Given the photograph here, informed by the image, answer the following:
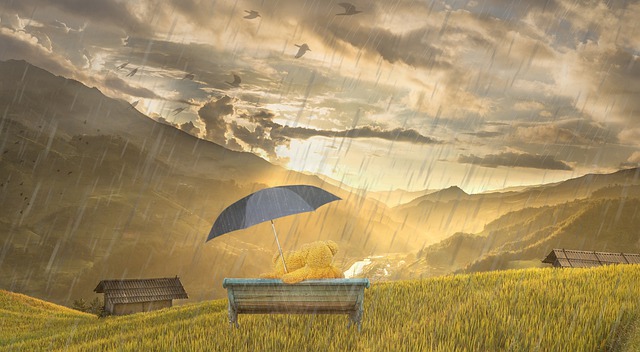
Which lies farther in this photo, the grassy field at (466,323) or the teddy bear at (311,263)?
the teddy bear at (311,263)

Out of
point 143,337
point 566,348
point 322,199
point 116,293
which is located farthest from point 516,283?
point 116,293

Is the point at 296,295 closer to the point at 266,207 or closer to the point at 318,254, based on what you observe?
the point at 318,254

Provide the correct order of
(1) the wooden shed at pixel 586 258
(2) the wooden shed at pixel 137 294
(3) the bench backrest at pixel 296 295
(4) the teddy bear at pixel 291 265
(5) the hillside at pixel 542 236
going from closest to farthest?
(3) the bench backrest at pixel 296 295 < (4) the teddy bear at pixel 291 265 < (1) the wooden shed at pixel 586 258 < (2) the wooden shed at pixel 137 294 < (5) the hillside at pixel 542 236

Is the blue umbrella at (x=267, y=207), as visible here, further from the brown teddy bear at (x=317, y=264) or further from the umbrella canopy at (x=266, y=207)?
the brown teddy bear at (x=317, y=264)

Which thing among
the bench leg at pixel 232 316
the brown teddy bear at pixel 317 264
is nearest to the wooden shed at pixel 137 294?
the bench leg at pixel 232 316

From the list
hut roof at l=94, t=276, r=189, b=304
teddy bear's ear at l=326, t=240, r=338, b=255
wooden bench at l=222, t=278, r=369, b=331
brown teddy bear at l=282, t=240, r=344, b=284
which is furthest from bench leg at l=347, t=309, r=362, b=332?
hut roof at l=94, t=276, r=189, b=304

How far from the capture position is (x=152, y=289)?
29.3 meters

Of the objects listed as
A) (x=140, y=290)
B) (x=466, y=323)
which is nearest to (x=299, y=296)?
(x=466, y=323)

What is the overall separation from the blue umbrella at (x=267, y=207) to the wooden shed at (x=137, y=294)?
74.4 feet

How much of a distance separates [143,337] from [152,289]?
21990 millimetres

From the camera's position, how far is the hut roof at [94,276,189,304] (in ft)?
90.7

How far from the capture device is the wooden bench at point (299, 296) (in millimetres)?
7312

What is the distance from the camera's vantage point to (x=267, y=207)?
7.41 meters

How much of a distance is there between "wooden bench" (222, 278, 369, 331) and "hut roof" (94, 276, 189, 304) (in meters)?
22.7
